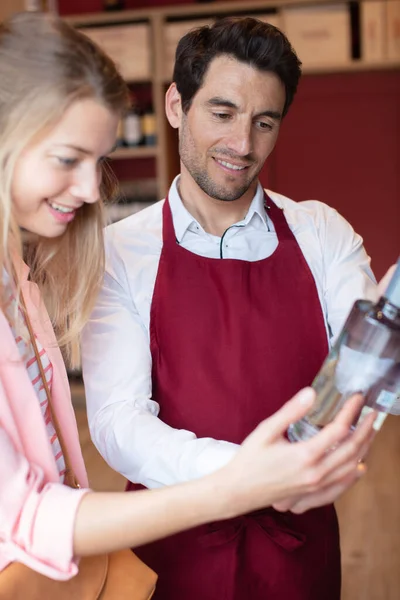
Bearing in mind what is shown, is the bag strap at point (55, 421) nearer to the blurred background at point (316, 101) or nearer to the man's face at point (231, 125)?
the man's face at point (231, 125)

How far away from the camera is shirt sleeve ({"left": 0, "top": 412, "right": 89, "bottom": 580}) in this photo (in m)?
1.01

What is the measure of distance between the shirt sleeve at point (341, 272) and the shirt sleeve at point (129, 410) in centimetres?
37

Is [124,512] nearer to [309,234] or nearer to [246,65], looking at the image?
[309,234]

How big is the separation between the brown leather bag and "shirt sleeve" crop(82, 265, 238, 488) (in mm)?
145

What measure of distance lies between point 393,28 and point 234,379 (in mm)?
3639

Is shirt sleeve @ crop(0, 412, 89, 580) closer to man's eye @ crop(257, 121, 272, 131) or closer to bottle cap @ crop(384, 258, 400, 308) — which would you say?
bottle cap @ crop(384, 258, 400, 308)

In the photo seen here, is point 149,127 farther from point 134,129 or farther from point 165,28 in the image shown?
point 165,28

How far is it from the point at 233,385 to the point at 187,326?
14cm

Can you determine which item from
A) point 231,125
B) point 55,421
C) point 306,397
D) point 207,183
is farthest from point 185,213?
point 306,397

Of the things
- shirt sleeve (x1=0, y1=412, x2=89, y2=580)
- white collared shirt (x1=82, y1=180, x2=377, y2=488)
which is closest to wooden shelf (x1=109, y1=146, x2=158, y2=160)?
white collared shirt (x1=82, y1=180, x2=377, y2=488)

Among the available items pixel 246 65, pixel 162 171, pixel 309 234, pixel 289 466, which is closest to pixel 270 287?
pixel 309 234

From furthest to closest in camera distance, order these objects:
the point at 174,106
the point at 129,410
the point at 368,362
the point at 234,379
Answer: the point at 174,106
the point at 234,379
the point at 129,410
the point at 368,362

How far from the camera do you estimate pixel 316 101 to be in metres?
4.83

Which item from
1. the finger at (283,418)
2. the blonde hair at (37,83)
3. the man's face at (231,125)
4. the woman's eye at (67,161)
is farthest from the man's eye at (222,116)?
the finger at (283,418)
